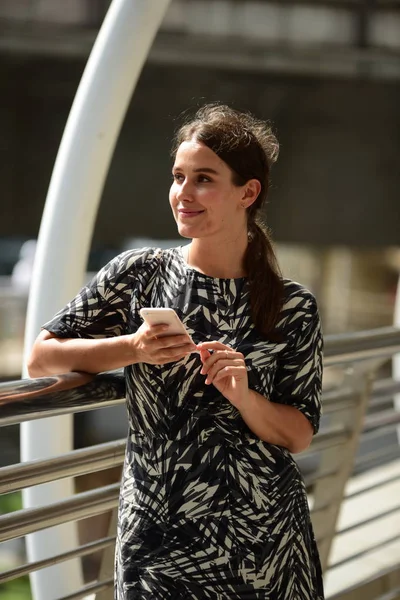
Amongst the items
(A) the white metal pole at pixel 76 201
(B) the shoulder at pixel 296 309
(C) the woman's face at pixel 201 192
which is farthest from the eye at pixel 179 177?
(A) the white metal pole at pixel 76 201

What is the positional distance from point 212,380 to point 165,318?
0.19m

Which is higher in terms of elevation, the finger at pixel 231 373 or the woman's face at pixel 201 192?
the woman's face at pixel 201 192

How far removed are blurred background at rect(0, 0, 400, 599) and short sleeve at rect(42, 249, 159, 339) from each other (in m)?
7.10

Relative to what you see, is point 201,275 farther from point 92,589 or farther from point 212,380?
point 92,589

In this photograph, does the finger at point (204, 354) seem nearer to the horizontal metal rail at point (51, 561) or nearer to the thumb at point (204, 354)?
the thumb at point (204, 354)

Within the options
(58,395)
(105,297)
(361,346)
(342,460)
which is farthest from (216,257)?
(342,460)

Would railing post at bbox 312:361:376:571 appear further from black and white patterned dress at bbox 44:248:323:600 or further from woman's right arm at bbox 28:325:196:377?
woman's right arm at bbox 28:325:196:377

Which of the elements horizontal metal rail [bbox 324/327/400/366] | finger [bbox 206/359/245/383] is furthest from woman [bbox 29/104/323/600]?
horizontal metal rail [bbox 324/327/400/366]

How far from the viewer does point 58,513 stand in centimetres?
252

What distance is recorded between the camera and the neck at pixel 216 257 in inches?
87.2

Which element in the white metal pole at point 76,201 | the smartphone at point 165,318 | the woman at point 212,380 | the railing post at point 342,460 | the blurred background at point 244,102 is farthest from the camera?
the blurred background at point 244,102

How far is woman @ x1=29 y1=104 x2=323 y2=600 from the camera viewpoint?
2076 mm

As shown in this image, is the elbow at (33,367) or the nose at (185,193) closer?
the nose at (185,193)

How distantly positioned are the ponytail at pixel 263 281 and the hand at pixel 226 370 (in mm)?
155
